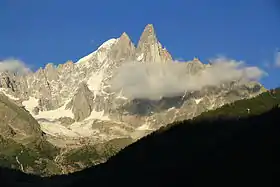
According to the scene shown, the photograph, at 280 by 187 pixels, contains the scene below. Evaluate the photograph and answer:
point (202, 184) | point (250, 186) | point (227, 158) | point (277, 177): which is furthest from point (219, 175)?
point (277, 177)

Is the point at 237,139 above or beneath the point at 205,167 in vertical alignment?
above

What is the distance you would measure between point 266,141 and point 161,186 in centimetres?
4094

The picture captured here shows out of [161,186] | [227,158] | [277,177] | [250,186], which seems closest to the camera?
[277,177]

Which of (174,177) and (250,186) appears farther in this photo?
(174,177)

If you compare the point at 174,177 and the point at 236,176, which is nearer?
the point at 236,176

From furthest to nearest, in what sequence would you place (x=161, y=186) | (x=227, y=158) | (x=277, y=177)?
(x=161, y=186), (x=227, y=158), (x=277, y=177)

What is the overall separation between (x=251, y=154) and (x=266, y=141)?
17.0 ft

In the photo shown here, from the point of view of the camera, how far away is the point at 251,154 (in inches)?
5625

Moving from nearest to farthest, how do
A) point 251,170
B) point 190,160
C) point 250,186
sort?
1. point 250,186
2. point 251,170
3. point 190,160

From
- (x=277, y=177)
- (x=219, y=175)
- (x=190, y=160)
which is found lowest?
(x=277, y=177)

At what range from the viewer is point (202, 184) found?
465 ft

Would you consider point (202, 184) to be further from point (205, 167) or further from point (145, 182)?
point (145, 182)

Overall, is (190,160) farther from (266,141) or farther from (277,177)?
A: (277,177)

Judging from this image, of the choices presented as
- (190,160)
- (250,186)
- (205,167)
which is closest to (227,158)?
(205,167)
